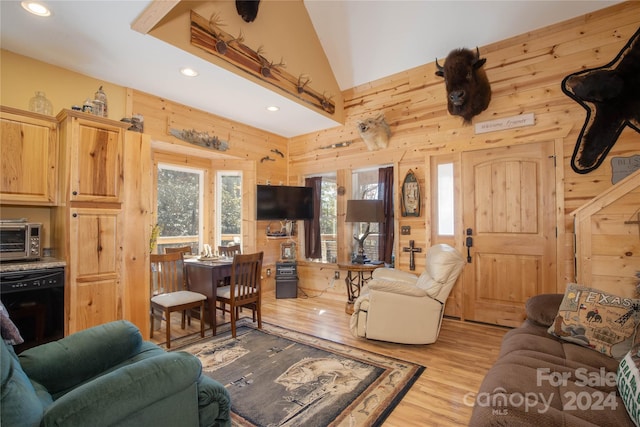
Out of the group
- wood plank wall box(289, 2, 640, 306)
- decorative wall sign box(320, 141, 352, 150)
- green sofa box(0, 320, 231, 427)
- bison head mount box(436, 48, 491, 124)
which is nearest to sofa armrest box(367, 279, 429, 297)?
wood plank wall box(289, 2, 640, 306)

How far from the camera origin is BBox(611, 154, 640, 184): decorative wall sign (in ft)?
9.73

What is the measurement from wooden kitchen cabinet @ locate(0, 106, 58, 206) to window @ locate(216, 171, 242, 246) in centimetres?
248

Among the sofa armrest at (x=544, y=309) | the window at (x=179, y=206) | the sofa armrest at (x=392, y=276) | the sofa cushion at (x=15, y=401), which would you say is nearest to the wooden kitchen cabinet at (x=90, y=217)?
the window at (x=179, y=206)

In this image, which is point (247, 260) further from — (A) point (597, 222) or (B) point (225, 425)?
(A) point (597, 222)

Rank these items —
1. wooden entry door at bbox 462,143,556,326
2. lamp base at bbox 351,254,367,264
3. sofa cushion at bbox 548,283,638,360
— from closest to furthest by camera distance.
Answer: sofa cushion at bbox 548,283,638,360 → wooden entry door at bbox 462,143,556,326 → lamp base at bbox 351,254,367,264

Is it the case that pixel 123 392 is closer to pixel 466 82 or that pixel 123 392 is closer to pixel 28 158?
pixel 28 158

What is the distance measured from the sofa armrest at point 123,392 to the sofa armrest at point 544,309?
2.25 metres

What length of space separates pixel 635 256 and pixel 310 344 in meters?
3.10

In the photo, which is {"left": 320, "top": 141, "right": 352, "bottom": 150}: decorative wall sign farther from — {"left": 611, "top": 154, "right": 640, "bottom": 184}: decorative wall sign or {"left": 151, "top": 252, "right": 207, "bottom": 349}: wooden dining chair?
{"left": 611, "top": 154, "right": 640, "bottom": 184}: decorative wall sign

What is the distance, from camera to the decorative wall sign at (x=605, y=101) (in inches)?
118

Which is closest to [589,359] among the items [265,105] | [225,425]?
[225,425]

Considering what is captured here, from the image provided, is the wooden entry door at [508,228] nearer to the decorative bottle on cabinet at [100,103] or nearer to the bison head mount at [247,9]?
the bison head mount at [247,9]

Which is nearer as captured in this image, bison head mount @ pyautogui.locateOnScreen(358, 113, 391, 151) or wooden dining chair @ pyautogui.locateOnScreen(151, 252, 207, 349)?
wooden dining chair @ pyautogui.locateOnScreen(151, 252, 207, 349)

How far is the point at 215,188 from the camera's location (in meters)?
5.07
